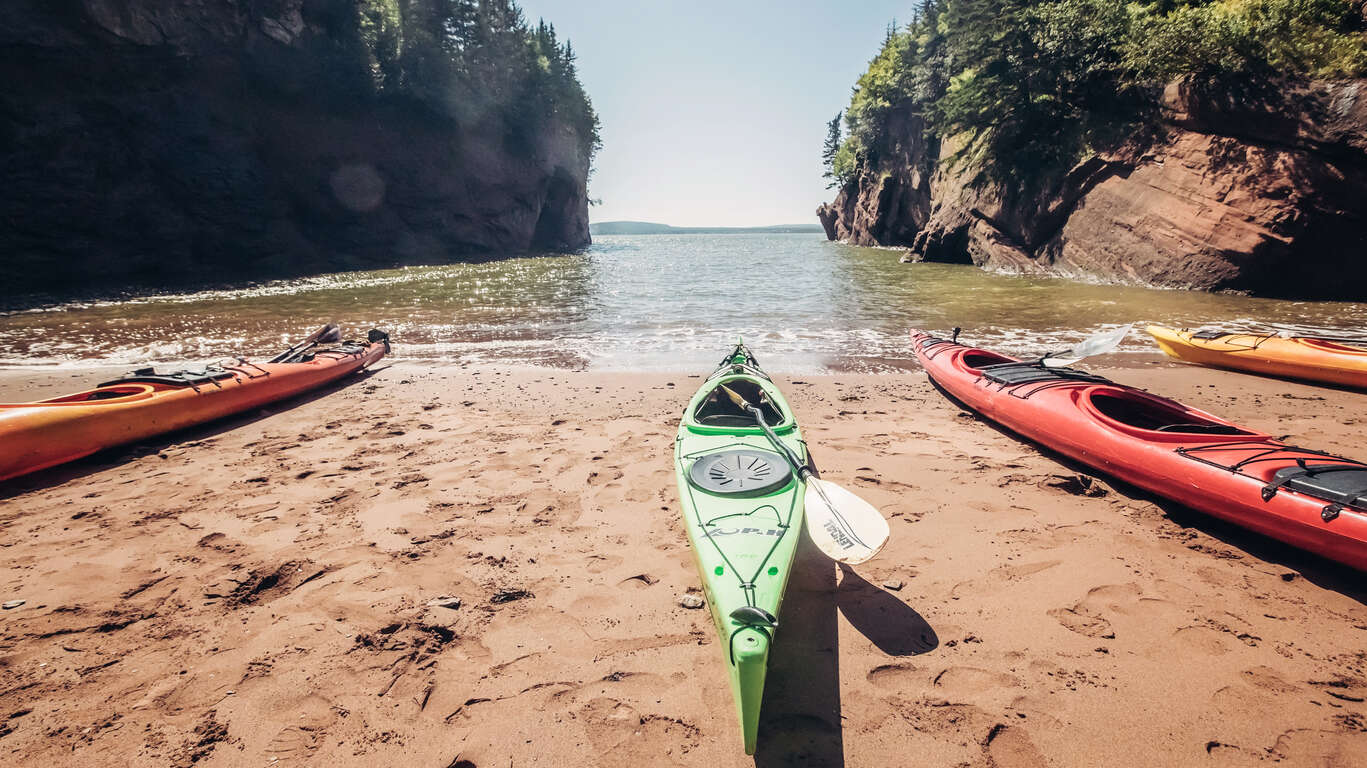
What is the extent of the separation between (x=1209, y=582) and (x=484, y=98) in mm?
43458

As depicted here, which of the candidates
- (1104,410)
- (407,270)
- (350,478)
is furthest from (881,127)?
(350,478)

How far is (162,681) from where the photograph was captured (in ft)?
7.96

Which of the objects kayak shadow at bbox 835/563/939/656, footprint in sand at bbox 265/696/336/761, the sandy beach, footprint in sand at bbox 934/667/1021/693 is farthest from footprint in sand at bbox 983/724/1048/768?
footprint in sand at bbox 265/696/336/761

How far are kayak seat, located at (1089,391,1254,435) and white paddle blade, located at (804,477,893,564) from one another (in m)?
2.82

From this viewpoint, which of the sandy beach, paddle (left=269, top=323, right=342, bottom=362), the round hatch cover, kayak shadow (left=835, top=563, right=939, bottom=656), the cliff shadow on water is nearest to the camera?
the sandy beach

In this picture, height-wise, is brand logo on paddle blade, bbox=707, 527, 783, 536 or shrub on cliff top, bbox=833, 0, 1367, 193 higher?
shrub on cliff top, bbox=833, 0, 1367, 193

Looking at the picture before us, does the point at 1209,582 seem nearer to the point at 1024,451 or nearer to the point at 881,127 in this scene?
the point at 1024,451

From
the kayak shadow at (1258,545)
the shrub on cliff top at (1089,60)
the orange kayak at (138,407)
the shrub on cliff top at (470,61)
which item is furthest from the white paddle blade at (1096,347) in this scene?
the shrub on cliff top at (470,61)

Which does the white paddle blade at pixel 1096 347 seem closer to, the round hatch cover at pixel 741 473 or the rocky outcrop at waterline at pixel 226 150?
the round hatch cover at pixel 741 473

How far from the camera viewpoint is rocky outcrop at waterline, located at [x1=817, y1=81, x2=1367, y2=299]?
13250 mm

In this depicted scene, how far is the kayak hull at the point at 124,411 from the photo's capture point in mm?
4457

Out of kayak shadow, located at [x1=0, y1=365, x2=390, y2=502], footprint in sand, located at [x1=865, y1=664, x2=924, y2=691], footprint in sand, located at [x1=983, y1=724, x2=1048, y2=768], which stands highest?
kayak shadow, located at [x1=0, y1=365, x2=390, y2=502]

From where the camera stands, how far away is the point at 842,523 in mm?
3027

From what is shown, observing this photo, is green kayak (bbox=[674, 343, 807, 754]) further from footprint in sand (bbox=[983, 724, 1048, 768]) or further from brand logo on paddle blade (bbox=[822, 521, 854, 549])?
footprint in sand (bbox=[983, 724, 1048, 768])
